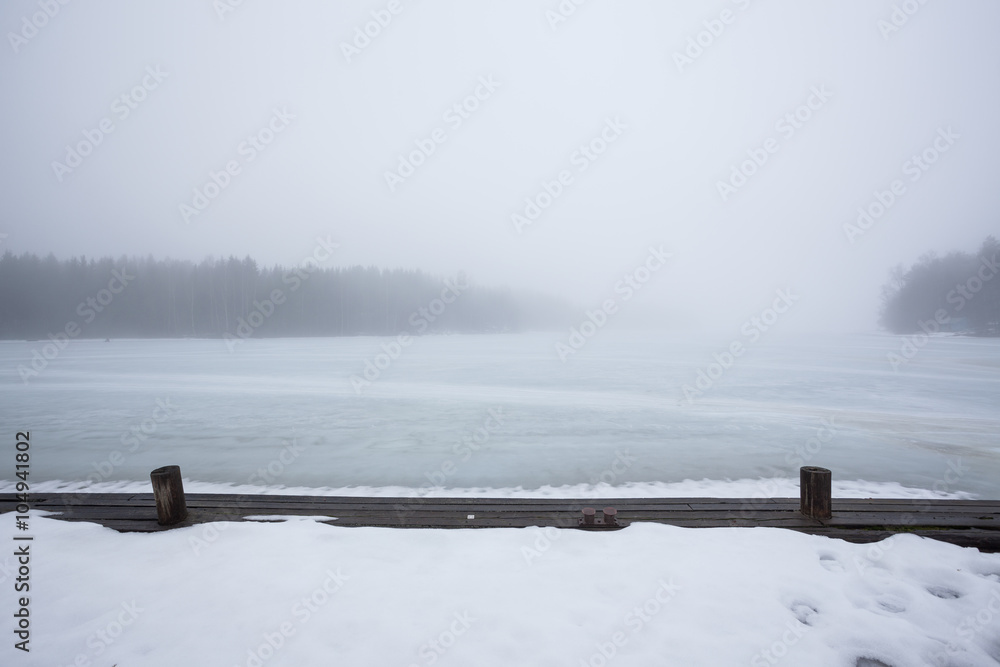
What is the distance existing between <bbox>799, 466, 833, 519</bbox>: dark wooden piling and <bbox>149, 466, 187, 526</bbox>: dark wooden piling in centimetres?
670

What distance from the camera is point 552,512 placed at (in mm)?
4969

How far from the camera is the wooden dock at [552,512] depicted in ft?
14.6

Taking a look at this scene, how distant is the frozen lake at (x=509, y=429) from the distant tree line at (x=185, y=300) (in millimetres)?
51155

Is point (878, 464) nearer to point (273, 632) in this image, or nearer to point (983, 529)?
point (983, 529)

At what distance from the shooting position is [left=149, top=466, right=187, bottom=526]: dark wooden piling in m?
4.57

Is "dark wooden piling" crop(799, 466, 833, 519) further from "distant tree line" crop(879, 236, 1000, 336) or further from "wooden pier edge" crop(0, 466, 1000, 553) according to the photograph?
"distant tree line" crop(879, 236, 1000, 336)

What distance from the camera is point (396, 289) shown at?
8631 centimetres

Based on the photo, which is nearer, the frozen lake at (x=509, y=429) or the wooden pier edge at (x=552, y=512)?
the wooden pier edge at (x=552, y=512)

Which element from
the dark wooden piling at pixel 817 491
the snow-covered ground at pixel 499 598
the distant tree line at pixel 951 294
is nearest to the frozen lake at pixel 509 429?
the dark wooden piling at pixel 817 491

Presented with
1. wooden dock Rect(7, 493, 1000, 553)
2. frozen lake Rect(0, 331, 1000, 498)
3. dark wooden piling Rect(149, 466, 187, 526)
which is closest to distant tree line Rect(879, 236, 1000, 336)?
frozen lake Rect(0, 331, 1000, 498)

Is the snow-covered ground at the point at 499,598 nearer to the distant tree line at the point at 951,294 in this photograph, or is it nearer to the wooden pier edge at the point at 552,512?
the wooden pier edge at the point at 552,512

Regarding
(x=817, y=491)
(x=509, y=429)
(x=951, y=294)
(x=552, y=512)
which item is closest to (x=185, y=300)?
(x=509, y=429)

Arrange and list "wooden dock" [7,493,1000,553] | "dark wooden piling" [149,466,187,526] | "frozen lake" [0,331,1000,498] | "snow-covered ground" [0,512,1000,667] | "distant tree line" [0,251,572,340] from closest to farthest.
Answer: "snow-covered ground" [0,512,1000,667] < "wooden dock" [7,493,1000,553] < "dark wooden piling" [149,466,187,526] < "frozen lake" [0,331,1000,498] < "distant tree line" [0,251,572,340]

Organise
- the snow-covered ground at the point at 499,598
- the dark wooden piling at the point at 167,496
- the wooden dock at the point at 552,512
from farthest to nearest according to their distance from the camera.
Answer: the dark wooden piling at the point at 167,496
the wooden dock at the point at 552,512
the snow-covered ground at the point at 499,598
